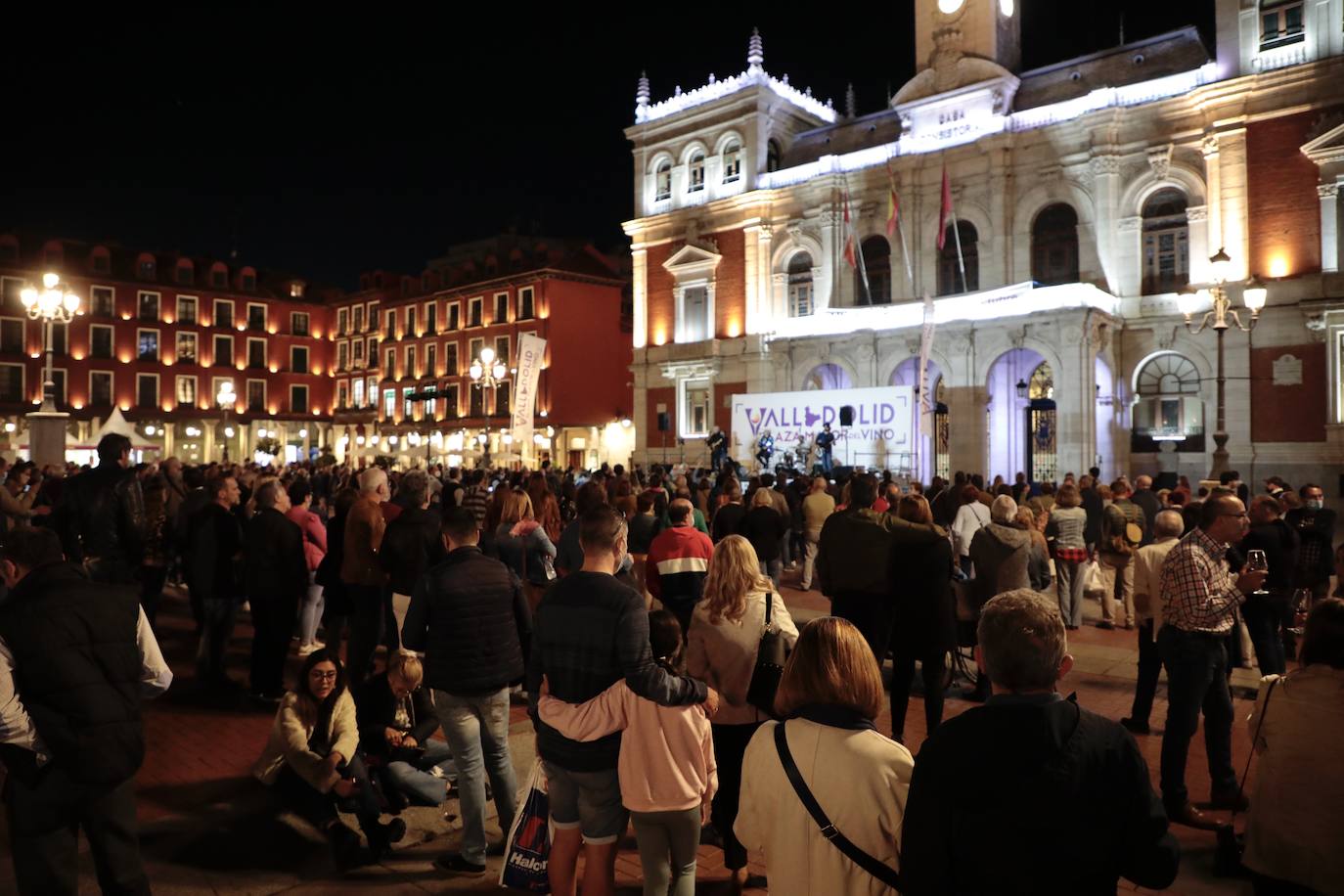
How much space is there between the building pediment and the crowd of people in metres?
26.4

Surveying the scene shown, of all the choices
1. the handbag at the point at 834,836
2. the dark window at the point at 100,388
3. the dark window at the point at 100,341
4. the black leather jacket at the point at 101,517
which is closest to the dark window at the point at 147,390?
the dark window at the point at 100,388

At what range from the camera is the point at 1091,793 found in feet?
7.02

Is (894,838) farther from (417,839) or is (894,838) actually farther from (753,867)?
(417,839)

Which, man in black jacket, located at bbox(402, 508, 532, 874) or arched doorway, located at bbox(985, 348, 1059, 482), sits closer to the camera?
man in black jacket, located at bbox(402, 508, 532, 874)

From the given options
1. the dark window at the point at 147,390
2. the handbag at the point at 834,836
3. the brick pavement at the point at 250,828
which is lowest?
the brick pavement at the point at 250,828

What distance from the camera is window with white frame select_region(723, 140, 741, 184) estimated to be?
3419cm

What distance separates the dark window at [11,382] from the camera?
4831cm

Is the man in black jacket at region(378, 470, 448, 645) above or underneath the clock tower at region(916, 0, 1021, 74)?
underneath

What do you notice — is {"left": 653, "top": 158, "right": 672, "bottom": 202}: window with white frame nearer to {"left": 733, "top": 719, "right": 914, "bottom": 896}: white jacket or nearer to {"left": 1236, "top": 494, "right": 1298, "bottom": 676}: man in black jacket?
{"left": 1236, "top": 494, "right": 1298, "bottom": 676}: man in black jacket

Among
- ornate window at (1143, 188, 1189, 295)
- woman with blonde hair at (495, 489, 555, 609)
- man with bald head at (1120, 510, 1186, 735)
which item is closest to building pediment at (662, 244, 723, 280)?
ornate window at (1143, 188, 1189, 295)

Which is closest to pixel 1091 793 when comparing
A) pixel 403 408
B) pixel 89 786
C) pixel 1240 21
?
pixel 89 786

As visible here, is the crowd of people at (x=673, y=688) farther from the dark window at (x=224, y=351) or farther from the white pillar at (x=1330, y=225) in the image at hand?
the dark window at (x=224, y=351)

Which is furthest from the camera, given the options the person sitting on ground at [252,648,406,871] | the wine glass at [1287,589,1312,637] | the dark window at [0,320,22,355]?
the dark window at [0,320,22,355]

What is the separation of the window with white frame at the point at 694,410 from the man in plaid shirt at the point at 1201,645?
29.4 meters
